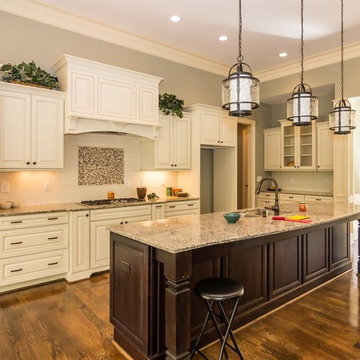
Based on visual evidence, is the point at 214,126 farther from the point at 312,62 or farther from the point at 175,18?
the point at 312,62

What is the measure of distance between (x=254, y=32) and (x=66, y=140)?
3.26 metres

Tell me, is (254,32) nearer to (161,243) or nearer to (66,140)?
(66,140)

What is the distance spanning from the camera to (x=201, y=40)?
4.88 m

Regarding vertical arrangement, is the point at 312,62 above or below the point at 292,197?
above

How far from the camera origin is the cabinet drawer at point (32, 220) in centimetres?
325

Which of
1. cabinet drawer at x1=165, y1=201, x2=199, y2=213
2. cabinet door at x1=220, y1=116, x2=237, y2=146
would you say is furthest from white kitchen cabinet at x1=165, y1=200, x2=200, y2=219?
cabinet door at x1=220, y1=116, x2=237, y2=146

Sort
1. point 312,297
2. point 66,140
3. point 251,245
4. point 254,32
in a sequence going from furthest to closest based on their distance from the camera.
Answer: point 254,32 → point 66,140 → point 312,297 → point 251,245

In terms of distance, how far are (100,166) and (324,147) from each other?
4.36 meters

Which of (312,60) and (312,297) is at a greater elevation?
(312,60)

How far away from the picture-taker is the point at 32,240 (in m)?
3.43

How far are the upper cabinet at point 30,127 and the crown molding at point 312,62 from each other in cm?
434

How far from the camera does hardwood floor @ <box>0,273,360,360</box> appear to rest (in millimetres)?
2232

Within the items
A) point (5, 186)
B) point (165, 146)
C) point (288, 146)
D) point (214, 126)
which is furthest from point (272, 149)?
point (5, 186)

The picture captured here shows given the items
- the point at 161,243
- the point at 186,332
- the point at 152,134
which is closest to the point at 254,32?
the point at 152,134
